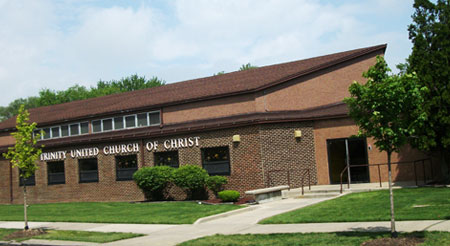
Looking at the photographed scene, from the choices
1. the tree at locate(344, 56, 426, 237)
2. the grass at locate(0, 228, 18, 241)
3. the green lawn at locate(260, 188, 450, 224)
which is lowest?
the grass at locate(0, 228, 18, 241)

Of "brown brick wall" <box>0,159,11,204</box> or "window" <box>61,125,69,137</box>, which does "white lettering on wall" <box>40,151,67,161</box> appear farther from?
"brown brick wall" <box>0,159,11,204</box>

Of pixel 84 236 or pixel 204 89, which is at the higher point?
pixel 204 89

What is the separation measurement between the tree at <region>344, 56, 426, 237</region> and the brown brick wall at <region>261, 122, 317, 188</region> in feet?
36.9

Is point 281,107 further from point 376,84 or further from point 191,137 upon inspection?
point 376,84

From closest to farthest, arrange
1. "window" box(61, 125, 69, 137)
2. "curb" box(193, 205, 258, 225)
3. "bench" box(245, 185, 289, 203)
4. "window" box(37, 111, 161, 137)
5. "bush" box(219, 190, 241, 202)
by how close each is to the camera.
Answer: "curb" box(193, 205, 258, 225)
"bench" box(245, 185, 289, 203)
"bush" box(219, 190, 241, 202)
"window" box(37, 111, 161, 137)
"window" box(61, 125, 69, 137)

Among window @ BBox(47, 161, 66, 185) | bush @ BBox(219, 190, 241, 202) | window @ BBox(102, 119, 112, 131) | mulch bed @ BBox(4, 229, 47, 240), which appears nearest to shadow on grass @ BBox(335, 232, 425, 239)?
bush @ BBox(219, 190, 241, 202)

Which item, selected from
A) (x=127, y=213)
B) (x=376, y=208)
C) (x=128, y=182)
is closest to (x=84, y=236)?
(x=127, y=213)

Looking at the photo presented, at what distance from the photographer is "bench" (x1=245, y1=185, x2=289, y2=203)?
19722 millimetres

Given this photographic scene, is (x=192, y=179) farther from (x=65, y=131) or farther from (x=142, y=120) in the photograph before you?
(x=65, y=131)

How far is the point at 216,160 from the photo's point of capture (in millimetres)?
23453

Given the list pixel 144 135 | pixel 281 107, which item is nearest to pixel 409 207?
pixel 281 107

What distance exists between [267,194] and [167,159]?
6935 millimetres

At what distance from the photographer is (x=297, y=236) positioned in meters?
11.6

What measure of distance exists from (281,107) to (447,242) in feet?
49.7
